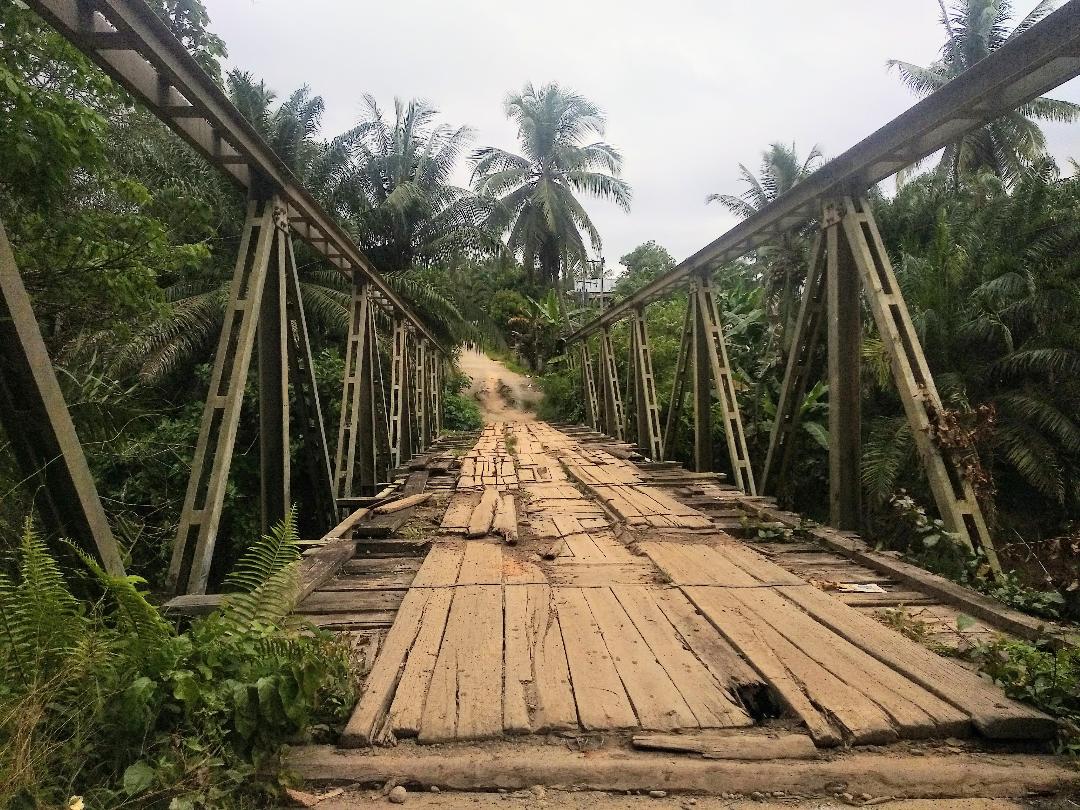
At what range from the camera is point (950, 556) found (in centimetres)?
355

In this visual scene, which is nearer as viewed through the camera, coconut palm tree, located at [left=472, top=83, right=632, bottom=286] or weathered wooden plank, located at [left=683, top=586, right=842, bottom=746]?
weathered wooden plank, located at [left=683, top=586, right=842, bottom=746]

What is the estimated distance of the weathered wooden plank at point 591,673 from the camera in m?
2.04

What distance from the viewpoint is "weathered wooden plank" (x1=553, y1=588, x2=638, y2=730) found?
2.04 metres

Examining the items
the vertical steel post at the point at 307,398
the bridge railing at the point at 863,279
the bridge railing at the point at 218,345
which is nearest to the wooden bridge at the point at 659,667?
A: the bridge railing at the point at 863,279

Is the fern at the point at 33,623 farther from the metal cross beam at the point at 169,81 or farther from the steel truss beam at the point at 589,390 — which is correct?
the steel truss beam at the point at 589,390

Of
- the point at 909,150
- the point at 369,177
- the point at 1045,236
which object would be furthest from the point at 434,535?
the point at 369,177

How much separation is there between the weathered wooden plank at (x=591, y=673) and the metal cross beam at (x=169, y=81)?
10.1ft

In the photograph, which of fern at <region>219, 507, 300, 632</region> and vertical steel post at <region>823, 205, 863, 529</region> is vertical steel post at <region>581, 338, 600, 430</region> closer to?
vertical steel post at <region>823, 205, 863, 529</region>

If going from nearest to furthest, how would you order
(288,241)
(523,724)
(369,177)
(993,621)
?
(523,724) → (993,621) → (288,241) → (369,177)

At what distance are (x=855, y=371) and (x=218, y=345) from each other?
158 inches

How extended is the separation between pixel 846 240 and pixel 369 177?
21.0 metres

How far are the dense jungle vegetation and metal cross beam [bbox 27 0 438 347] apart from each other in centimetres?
170

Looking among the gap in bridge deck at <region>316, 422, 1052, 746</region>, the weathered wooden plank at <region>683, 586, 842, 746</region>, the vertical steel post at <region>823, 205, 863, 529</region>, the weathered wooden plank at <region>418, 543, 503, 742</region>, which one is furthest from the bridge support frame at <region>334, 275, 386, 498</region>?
the weathered wooden plank at <region>683, 586, 842, 746</region>

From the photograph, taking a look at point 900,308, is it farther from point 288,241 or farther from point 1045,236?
point 1045,236
